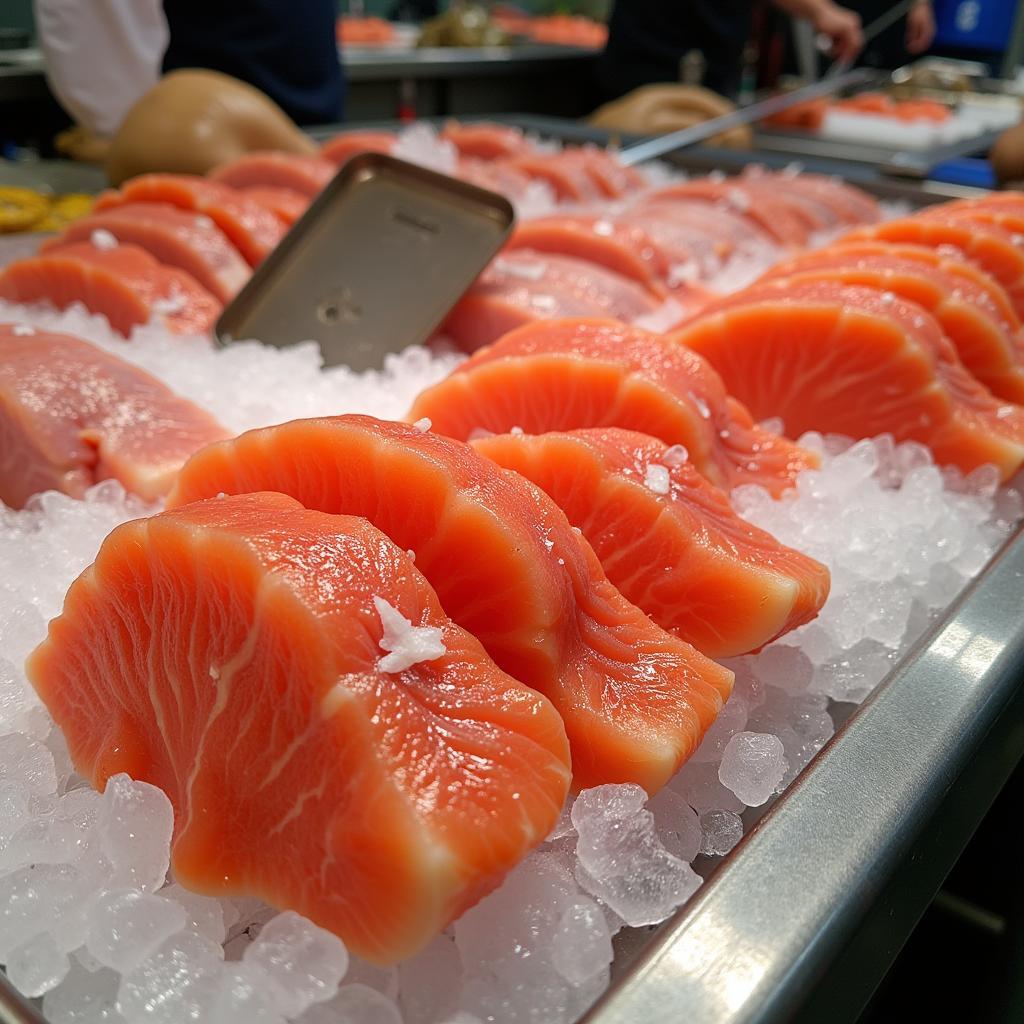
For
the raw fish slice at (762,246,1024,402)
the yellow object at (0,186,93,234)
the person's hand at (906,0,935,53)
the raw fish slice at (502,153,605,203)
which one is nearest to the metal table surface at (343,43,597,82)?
the person's hand at (906,0,935,53)

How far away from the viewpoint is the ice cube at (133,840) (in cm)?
85

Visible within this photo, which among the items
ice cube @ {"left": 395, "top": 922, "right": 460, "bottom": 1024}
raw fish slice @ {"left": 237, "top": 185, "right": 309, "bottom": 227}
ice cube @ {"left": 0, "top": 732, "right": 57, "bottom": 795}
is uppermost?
ice cube @ {"left": 0, "top": 732, "right": 57, "bottom": 795}

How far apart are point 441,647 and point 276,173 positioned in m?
2.41

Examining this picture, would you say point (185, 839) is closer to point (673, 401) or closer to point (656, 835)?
point (656, 835)

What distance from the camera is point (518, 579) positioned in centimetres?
93

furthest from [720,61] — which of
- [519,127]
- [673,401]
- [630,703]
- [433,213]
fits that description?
[630,703]

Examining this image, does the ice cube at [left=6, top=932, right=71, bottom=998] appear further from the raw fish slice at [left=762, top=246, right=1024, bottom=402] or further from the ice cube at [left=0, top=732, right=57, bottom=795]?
the raw fish slice at [left=762, top=246, right=1024, bottom=402]

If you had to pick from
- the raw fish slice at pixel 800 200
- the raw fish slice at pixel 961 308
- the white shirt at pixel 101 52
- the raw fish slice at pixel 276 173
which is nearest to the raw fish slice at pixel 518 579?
the raw fish slice at pixel 961 308

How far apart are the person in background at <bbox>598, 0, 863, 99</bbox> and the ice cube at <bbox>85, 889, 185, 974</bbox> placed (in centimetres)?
636

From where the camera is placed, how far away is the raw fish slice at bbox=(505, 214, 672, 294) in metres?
2.49

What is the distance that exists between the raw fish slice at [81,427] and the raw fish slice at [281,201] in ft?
3.39

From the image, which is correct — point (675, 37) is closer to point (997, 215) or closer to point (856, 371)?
point (997, 215)

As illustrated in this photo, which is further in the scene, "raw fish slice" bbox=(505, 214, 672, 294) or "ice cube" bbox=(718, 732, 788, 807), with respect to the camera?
"raw fish slice" bbox=(505, 214, 672, 294)

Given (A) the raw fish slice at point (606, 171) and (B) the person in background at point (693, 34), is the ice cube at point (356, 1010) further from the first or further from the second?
(B) the person in background at point (693, 34)
